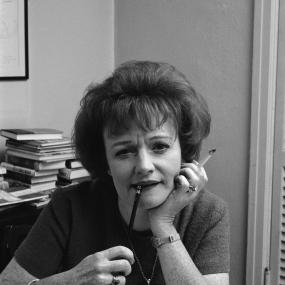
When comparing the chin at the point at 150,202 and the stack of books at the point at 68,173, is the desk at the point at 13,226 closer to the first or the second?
the stack of books at the point at 68,173

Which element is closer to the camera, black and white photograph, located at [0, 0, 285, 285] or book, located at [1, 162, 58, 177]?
black and white photograph, located at [0, 0, 285, 285]

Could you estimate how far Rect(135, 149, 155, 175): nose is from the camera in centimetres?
112

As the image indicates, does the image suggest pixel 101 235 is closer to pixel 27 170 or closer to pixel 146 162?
pixel 146 162

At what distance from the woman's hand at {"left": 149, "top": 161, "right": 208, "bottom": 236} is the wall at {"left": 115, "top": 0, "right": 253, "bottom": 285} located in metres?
0.95

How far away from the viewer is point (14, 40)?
2.03m

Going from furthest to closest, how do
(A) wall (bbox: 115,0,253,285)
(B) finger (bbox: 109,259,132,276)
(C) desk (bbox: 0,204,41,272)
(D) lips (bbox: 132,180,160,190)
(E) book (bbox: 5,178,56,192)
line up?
(A) wall (bbox: 115,0,253,285), (E) book (bbox: 5,178,56,192), (C) desk (bbox: 0,204,41,272), (D) lips (bbox: 132,180,160,190), (B) finger (bbox: 109,259,132,276)

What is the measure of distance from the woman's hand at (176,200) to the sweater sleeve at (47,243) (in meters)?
0.26

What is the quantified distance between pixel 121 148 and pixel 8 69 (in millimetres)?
1080

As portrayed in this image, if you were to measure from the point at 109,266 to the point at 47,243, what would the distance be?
10.8 inches

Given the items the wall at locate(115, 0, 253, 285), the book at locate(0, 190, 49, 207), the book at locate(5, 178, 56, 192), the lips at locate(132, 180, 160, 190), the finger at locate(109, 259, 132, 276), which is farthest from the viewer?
the wall at locate(115, 0, 253, 285)

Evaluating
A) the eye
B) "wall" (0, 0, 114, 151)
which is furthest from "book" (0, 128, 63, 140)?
the eye

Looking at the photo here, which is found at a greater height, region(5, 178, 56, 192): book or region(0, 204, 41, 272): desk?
region(5, 178, 56, 192): book

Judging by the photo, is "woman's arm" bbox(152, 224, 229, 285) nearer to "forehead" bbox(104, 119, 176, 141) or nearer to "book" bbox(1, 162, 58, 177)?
"forehead" bbox(104, 119, 176, 141)

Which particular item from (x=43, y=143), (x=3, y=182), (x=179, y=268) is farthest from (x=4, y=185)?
(x=179, y=268)
